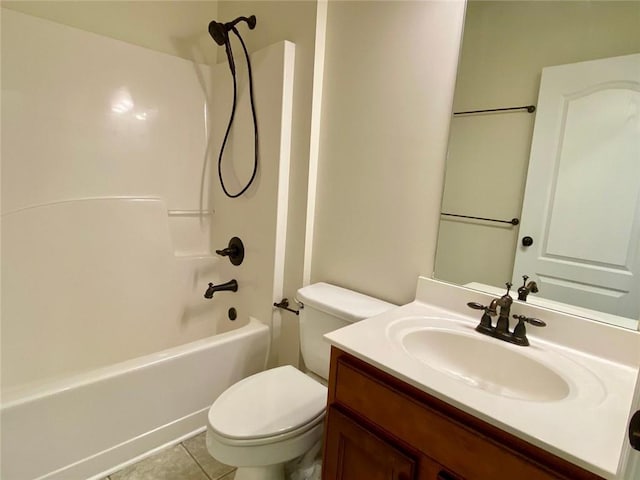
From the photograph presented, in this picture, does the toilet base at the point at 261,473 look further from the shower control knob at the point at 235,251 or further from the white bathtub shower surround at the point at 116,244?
the shower control knob at the point at 235,251

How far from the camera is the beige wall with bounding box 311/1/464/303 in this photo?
1201mm

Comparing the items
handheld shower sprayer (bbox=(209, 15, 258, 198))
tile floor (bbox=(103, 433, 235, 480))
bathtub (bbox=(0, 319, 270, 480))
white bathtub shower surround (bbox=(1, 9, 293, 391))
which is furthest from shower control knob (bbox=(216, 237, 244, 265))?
tile floor (bbox=(103, 433, 235, 480))

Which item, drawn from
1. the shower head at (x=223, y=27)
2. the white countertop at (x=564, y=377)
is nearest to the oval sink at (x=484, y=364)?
the white countertop at (x=564, y=377)

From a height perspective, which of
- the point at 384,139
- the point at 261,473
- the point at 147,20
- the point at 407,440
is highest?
the point at 147,20

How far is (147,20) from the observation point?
1887mm

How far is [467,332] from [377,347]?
331 mm

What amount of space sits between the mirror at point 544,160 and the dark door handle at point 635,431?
2.16ft

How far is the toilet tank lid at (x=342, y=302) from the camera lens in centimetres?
125

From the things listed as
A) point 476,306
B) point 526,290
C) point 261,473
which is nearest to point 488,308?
point 476,306

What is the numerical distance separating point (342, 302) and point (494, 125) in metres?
0.84

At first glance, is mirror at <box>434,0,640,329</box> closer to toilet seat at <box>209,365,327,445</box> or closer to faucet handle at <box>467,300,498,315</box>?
faucet handle at <box>467,300,498,315</box>

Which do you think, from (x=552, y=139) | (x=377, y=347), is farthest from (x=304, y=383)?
(x=552, y=139)

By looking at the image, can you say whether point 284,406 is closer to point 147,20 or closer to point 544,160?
point 544,160

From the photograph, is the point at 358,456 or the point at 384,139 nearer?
the point at 358,456
